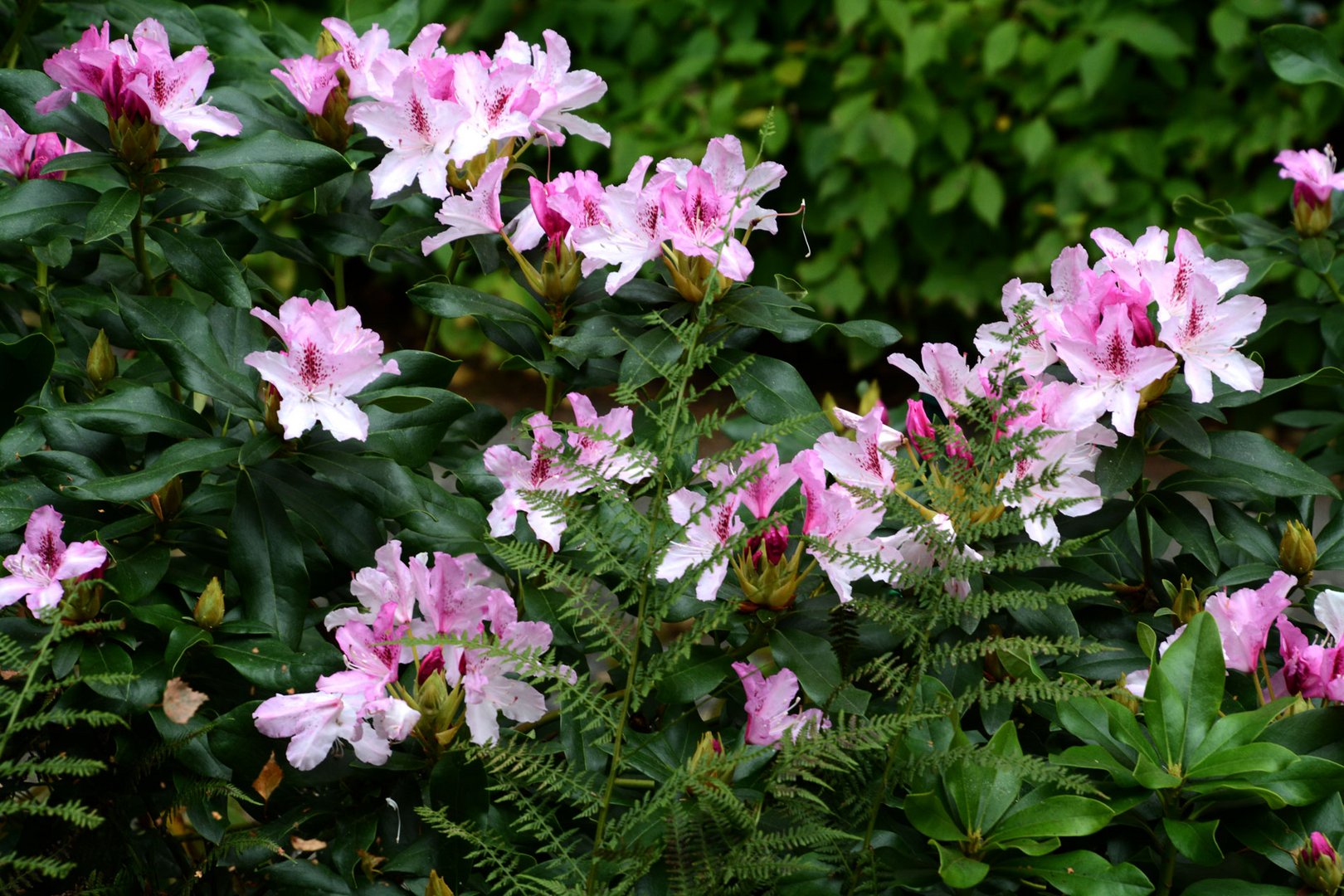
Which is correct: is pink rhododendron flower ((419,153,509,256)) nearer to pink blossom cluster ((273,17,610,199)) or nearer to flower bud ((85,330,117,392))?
pink blossom cluster ((273,17,610,199))

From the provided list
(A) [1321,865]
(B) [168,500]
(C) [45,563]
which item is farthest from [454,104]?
(A) [1321,865]

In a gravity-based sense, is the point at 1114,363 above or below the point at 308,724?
above

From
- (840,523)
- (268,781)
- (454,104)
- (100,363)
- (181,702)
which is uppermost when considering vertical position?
(454,104)

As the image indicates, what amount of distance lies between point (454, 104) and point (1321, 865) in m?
1.09

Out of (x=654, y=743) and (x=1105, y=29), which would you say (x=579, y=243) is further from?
(x=1105, y=29)

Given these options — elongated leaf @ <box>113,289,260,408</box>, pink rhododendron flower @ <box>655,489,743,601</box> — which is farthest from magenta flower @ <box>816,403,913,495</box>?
elongated leaf @ <box>113,289,260,408</box>

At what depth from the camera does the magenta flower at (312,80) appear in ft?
5.02

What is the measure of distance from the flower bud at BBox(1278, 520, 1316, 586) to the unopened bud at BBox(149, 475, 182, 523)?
46.0 inches

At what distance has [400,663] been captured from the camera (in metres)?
A: 1.29

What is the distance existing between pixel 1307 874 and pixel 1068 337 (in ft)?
1.70

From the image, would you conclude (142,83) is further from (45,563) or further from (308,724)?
(308,724)

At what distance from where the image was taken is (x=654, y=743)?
1.29 metres

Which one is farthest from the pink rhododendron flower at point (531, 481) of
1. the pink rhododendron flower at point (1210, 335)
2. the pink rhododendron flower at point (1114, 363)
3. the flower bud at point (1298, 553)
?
the flower bud at point (1298, 553)

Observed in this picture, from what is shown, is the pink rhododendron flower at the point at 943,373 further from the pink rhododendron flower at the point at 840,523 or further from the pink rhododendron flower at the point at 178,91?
the pink rhododendron flower at the point at 178,91
